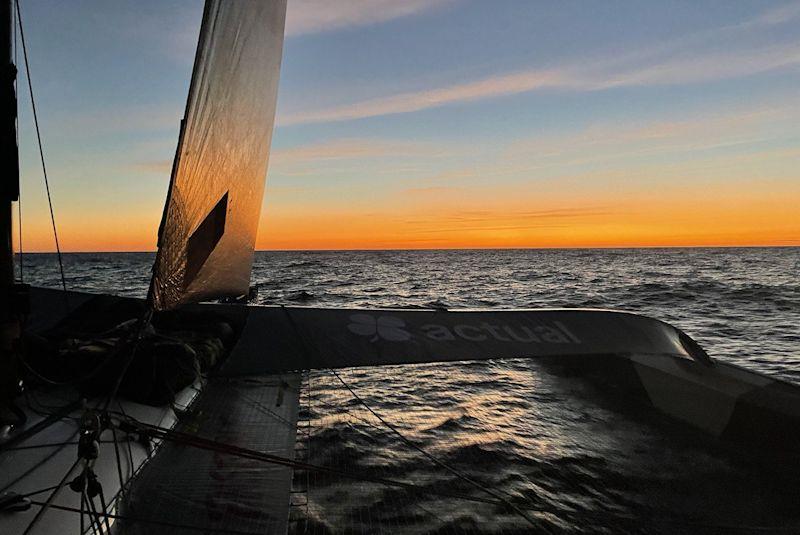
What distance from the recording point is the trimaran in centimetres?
309

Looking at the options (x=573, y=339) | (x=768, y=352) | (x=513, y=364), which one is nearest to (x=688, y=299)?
(x=768, y=352)

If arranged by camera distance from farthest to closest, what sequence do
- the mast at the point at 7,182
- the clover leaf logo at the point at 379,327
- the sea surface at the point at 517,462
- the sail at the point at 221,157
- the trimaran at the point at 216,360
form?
the clover leaf logo at the point at 379,327, the sea surface at the point at 517,462, the sail at the point at 221,157, the mast at the point at 7,182, the trimaran at the point at 216,360

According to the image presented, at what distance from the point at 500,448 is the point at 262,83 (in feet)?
16.3

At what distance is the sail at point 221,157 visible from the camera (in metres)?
3.38

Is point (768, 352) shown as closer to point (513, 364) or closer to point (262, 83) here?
point (513, 364)

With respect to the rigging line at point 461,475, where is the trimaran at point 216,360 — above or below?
above

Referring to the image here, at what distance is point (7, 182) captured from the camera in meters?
3.23

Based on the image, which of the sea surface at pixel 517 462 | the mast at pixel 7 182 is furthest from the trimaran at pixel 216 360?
the sea surface at pixel 517 462

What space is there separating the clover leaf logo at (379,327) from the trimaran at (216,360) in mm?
17

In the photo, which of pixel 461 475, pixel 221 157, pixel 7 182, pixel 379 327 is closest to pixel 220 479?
pixel 379 327

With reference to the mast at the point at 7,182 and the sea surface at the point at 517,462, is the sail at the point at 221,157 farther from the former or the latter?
the sea surface at the point at 517,462

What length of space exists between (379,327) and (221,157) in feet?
6.74

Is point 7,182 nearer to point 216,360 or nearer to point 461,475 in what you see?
point 216,360

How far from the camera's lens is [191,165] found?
3.56m
